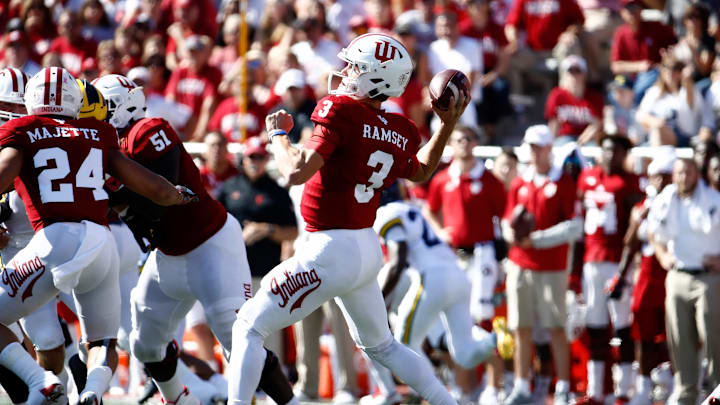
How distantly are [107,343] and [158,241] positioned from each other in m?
0.59

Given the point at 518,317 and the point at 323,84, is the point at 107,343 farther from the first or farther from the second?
the point at 323,84

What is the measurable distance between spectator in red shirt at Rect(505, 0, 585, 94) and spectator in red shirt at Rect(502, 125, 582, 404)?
9.40 feet

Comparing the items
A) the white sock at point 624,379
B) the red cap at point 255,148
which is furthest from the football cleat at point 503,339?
the red cap at point 255,148

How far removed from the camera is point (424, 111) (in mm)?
11703

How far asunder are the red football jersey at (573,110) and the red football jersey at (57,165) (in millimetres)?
5860

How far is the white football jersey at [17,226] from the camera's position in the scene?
7078 millimetres

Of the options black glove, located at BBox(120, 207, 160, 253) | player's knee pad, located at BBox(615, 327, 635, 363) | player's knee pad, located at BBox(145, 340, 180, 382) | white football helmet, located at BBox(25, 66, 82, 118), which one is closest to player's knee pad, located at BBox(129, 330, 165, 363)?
player's knee pad, located at BBox(145, 340, 180, 382)

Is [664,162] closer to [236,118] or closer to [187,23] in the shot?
[236,118]

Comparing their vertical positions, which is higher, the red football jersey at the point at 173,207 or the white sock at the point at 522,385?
the red football jersey at the point at 173,207

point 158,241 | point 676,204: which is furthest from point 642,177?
point 158,241

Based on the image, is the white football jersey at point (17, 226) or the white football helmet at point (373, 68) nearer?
the white football helmet at point (373, 68)

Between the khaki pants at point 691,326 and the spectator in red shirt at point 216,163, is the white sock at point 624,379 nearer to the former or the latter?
the khaki pants at point 691,326

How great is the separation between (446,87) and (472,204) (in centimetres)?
362

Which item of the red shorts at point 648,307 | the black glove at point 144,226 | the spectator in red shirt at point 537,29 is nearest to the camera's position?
the black glove at point 144,226
